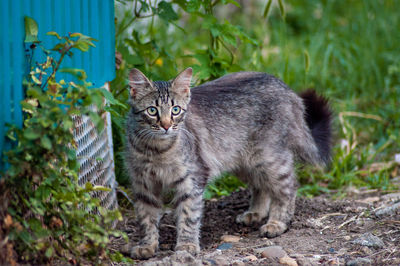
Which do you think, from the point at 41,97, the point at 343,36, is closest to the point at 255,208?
the point at 41,97

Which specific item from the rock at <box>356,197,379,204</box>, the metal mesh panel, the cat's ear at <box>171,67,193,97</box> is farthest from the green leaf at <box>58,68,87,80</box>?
the rock at <box>356,197,379,204</box>

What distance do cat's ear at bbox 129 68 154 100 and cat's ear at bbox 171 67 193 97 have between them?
0.58 feet

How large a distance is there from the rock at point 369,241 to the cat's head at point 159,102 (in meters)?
1.48

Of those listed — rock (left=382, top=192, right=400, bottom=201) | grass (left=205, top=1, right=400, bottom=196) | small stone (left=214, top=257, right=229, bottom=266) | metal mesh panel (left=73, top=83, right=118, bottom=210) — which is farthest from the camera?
grass (left=205, top=1, right=400, bottom=196)

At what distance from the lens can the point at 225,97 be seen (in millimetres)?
4582

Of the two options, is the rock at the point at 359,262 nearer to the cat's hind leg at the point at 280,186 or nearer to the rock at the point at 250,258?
the rock at the point at 250,258

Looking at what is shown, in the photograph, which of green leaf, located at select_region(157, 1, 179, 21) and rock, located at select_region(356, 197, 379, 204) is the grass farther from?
green leaf, located at select_region(157, 1, 179, 21)

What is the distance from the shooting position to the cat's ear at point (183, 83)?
13.3 feet

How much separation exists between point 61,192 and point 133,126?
108 centimetres

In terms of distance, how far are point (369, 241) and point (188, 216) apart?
1.26 metres

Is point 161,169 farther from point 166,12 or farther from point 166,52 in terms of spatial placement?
point 166,52

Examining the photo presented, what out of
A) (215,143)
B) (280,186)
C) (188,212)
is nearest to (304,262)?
(188,212)

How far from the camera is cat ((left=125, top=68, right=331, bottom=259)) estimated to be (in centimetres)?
401

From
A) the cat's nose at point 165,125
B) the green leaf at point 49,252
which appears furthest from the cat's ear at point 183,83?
the green leaf at point 49,252
